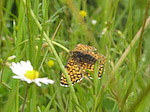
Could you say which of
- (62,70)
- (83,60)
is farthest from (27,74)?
(83,60)

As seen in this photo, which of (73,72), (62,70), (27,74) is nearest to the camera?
(27,74)

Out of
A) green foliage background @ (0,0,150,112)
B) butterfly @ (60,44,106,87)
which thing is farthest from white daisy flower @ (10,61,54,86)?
butterfly @ (60,44,106,87)

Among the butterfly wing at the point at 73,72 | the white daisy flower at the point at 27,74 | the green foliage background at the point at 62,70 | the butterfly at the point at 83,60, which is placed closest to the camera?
the white daisy flower at the point at 27,74

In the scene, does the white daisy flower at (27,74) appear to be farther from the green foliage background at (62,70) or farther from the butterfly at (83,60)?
the butterfly at (83,60)

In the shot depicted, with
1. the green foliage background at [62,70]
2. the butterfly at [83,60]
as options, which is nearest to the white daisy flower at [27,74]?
the green foliage background at [62,70]

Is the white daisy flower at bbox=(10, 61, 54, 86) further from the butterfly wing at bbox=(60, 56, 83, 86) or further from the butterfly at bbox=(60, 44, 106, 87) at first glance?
the butterfly at bbox=(60, 44, 106, 87)

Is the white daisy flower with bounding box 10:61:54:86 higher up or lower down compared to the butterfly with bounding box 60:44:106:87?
lower down

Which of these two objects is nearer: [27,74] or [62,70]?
[27,74]

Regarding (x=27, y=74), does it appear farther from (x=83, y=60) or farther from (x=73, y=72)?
(x=83, y=60)

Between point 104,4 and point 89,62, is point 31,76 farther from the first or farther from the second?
point 104,4
